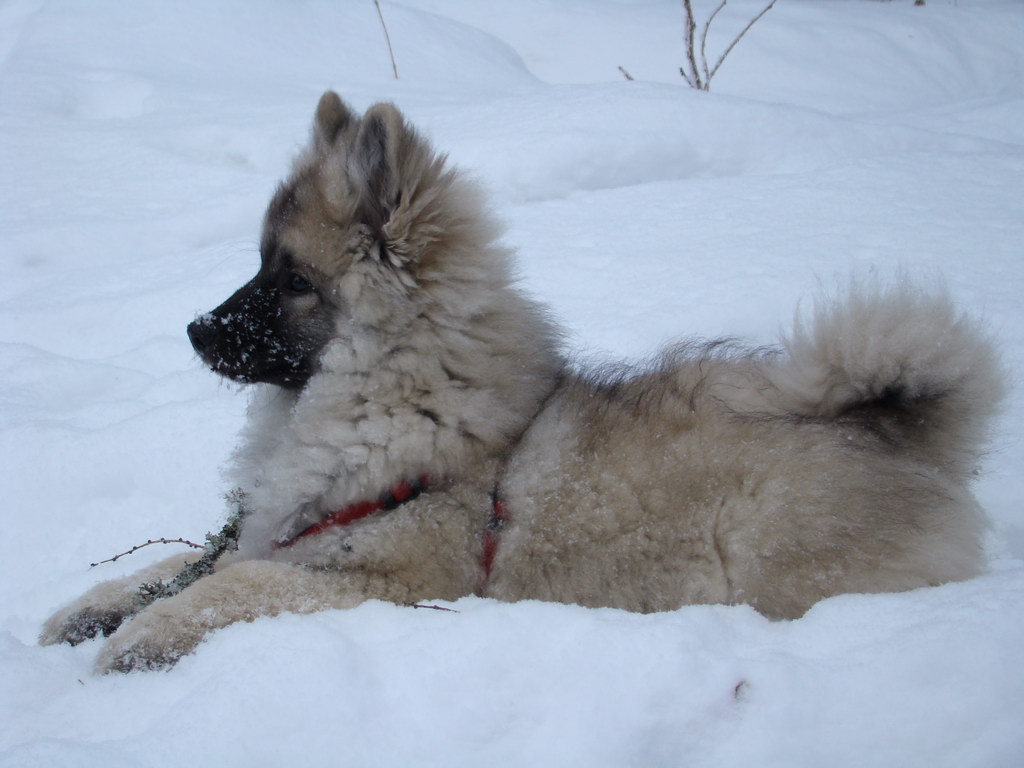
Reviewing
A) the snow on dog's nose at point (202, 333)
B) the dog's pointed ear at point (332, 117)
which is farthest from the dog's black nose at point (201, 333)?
the dog's pointed ear at point (332, 117)

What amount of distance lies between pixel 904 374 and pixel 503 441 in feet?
4.09

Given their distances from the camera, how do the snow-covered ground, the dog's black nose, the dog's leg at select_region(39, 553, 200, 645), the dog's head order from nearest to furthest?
1. the snow-covered ground
2. the dog's leg at select_region(39, 553, 200, 645)
3. the dog's head
4. the dog's black nose

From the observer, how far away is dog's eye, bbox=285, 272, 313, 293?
102 inches

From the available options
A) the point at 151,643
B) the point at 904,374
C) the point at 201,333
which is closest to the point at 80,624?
the point at 151,643

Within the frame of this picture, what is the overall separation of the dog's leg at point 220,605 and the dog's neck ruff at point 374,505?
0.58 ft

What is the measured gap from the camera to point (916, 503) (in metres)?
2.07

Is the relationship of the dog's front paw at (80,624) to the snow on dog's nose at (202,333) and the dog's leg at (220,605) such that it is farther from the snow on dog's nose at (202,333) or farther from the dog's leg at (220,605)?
the snow on dog's nose at (202,333)

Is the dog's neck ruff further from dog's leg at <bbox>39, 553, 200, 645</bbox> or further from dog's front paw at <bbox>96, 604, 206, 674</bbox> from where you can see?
dog's leg at <bbox>39, 553, 200, 645</bbox>

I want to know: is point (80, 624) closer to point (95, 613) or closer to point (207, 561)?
point (95, 613)

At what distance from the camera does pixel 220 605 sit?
2035 mm

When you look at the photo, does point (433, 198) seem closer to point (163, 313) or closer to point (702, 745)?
point (702, 745)

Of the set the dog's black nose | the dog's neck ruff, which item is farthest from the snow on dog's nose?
the dog's neck ruff

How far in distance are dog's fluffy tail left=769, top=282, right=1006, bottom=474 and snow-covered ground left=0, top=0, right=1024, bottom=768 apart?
0.38 meters

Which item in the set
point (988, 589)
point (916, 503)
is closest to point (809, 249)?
point (916, 503)
